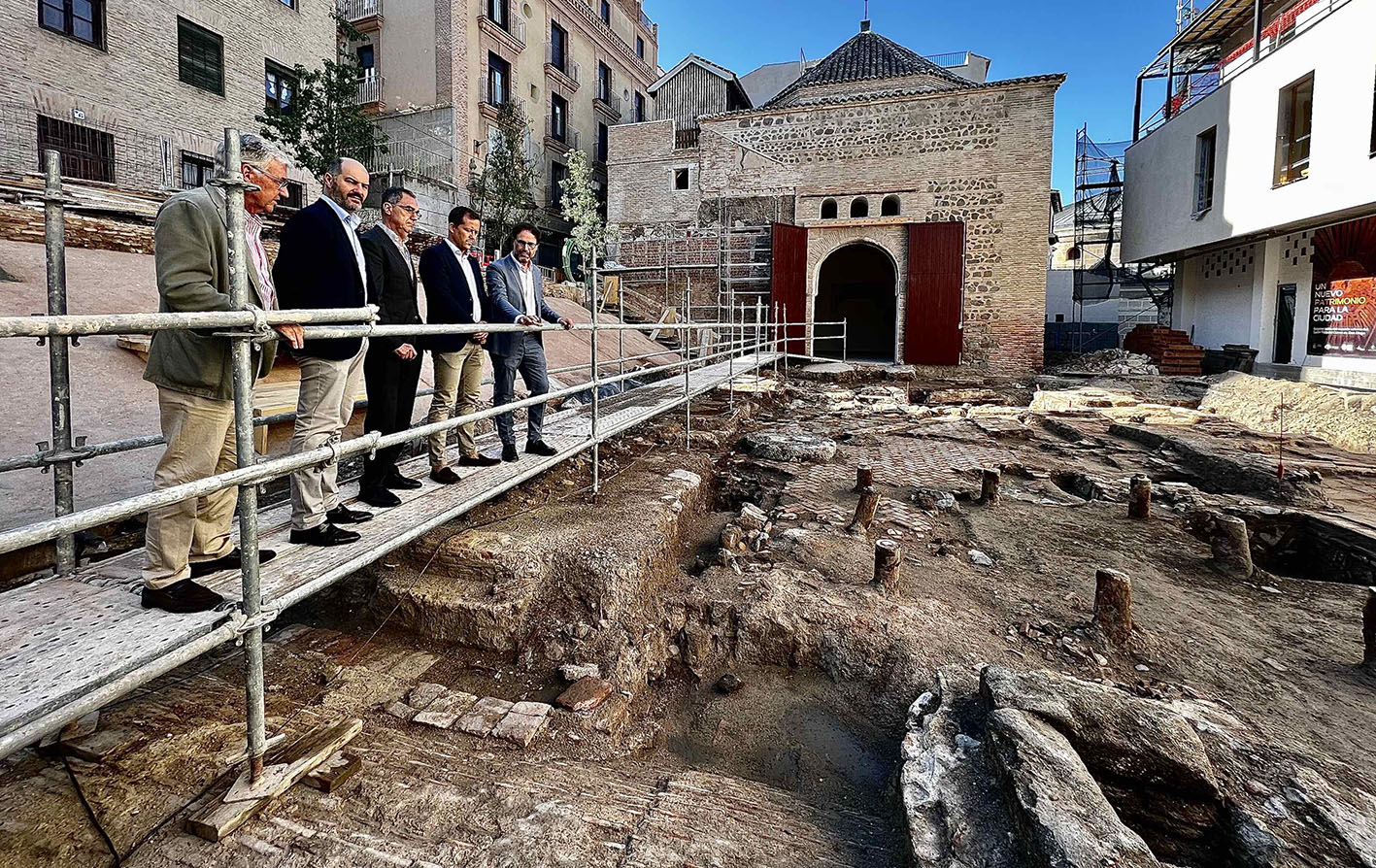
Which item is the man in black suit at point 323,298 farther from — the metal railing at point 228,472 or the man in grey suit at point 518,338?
the man in grey suit at point 518,338

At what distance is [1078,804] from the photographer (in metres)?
1.71

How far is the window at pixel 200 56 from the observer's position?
14.8m

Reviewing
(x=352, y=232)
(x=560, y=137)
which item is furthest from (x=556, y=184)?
(x=352, y=232)

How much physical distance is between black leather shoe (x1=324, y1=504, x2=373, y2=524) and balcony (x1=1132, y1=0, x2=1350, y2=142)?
1668cm

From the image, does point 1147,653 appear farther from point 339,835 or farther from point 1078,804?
point 339,835

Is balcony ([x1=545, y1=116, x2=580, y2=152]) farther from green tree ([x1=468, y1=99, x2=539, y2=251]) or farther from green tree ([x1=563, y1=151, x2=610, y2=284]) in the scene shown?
green tree ([x1=563, y1=151, x2=610, y2=284])

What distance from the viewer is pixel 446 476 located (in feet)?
12.7

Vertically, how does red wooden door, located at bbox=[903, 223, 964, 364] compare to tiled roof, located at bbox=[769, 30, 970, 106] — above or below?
below

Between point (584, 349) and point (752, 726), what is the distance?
8446 millimetres

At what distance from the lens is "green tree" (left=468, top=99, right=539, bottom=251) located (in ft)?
67.2

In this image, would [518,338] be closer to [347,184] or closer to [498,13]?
[347,184]

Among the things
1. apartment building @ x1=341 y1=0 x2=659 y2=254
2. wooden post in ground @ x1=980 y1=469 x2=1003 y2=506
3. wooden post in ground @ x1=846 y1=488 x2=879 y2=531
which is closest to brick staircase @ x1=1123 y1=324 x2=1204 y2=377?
wooden post in ground @ x1=980 y1=469 x2=1003 y2=506

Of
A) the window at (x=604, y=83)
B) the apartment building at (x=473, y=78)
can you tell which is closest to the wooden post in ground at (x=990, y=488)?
the apartment building at (x=473, y=78)

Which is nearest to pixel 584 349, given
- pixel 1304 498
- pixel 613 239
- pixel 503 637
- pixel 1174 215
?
→ pixel 503 637
